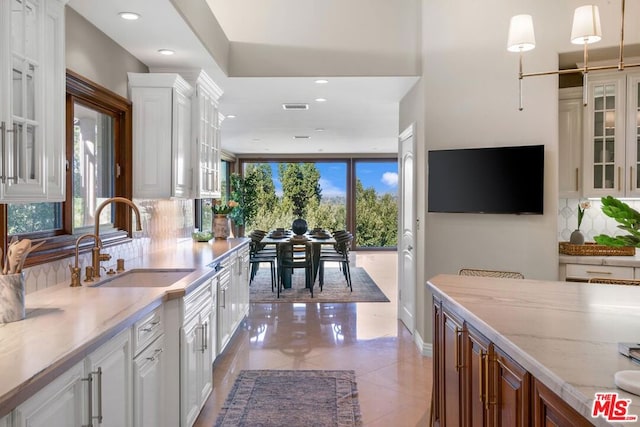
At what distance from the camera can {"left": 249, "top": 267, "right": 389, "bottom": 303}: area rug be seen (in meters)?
6.70

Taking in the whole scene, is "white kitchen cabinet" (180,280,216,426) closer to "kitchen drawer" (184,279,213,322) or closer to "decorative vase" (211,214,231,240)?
"kitchen drawer" (184,279,213,322)

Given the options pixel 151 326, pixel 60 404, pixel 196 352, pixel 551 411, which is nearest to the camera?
pixel 551 411

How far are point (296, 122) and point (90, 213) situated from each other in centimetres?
438

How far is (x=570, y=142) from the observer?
4258mm

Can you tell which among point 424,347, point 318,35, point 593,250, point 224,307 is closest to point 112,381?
point 224,307

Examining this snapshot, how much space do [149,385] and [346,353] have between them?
7.90ft

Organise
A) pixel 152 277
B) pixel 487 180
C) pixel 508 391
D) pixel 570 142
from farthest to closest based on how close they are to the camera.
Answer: pixel 570 142, pixel 487 180, pixel 152 277, pixel 508 391

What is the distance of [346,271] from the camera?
773cm

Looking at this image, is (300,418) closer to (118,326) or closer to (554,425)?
(118,326)

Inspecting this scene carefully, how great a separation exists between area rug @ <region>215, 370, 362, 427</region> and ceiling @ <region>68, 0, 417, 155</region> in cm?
255

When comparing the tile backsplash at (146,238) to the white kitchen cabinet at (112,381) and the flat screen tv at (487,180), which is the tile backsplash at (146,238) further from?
the flat screen tv at (487,180)

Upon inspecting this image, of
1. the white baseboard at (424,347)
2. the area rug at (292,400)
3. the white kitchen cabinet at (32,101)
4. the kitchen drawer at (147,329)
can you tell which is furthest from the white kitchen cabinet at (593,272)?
the white kitchen cabinet at (32,101)

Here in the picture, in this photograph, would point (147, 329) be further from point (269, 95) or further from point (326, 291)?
point (326, 291)

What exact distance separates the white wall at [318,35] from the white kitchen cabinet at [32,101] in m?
2.60
